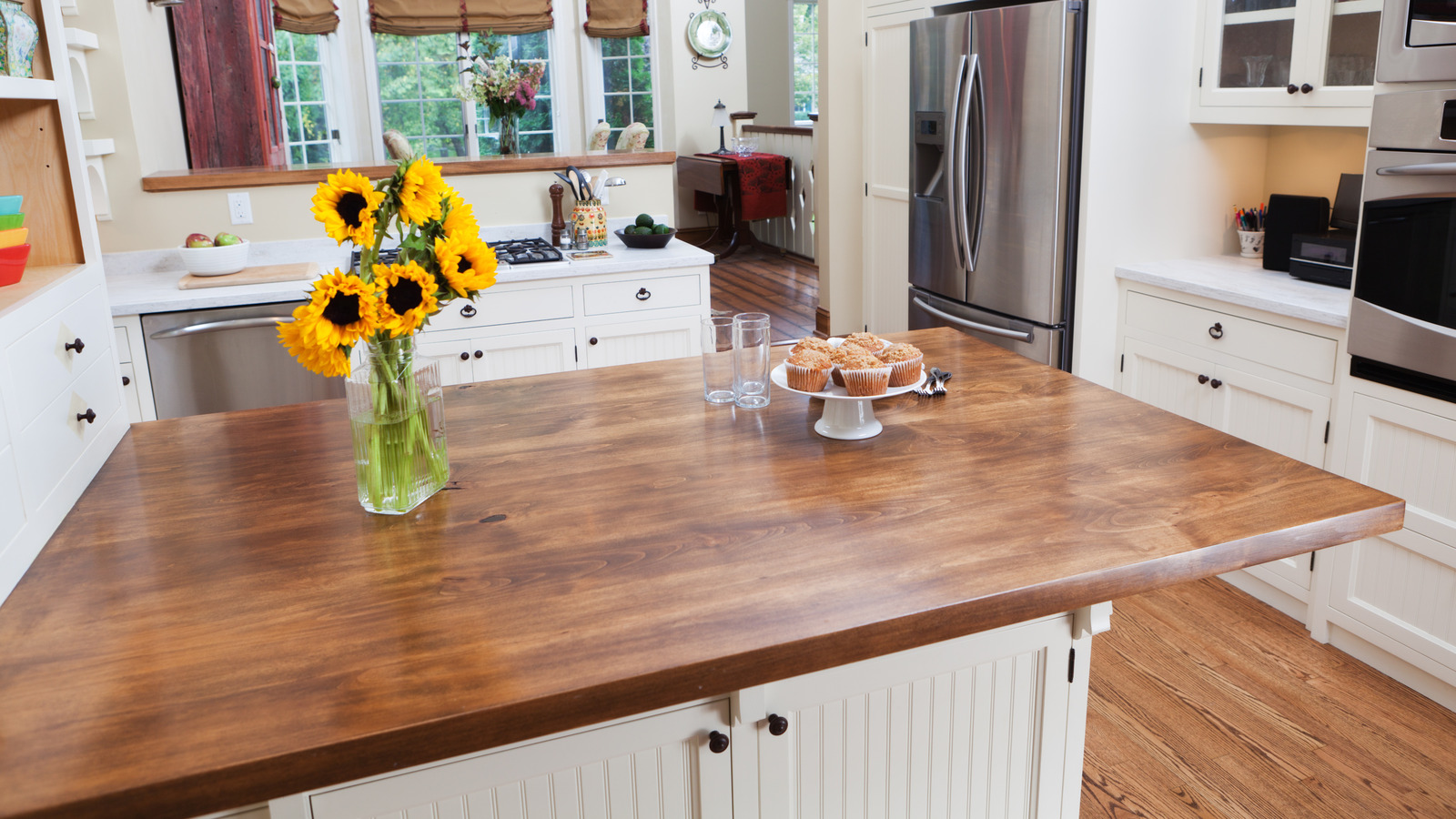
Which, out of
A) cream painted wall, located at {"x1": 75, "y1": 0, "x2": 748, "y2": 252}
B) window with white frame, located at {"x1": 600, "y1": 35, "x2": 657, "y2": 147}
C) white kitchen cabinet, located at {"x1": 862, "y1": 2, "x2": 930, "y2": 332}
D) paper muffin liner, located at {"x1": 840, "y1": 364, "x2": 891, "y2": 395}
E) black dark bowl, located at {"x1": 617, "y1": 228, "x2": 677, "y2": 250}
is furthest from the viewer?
window with white frame, located at {"x1": 600, "y1": 35, "x2": 657, "y2": 147}

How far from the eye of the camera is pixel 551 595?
1039mm

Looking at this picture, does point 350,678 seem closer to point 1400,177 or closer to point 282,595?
point 282,595

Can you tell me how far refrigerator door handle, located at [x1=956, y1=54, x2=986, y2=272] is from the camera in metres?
3.28

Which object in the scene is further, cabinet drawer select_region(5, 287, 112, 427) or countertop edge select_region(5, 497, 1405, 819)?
cabinet drawer select_region(5, 287, 112, 427)

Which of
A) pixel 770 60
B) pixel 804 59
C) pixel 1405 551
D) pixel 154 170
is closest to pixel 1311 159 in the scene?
pixel 1405 551

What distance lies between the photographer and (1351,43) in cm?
246

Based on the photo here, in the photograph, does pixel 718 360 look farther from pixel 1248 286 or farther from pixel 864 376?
pixel 1248 286

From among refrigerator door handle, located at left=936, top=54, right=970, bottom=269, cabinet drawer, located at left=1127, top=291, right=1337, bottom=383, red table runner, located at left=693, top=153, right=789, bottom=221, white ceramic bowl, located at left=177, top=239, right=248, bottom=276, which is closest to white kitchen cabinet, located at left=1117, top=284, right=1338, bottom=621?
cabinet drawer, located at left=1127, top=291, right=1337, bottom=383

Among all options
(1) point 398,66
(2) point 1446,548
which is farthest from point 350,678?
(1) point 398,66

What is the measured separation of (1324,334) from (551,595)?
216cm

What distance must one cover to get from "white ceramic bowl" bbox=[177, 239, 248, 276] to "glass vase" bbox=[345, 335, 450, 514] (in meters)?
1.96

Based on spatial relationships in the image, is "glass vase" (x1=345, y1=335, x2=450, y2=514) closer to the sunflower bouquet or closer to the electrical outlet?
the sunflower bouquet

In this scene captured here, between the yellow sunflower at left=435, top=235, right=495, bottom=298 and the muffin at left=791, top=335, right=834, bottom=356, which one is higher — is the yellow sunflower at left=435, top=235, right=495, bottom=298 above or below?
above

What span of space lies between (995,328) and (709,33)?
563cm
